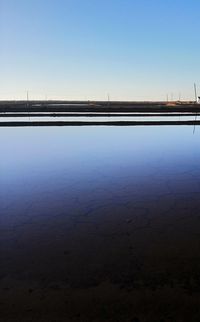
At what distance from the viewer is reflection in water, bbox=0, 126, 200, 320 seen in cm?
359

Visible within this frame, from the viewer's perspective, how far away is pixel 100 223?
5.02 meters

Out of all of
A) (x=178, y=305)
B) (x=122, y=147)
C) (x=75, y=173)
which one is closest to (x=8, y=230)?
(x=178, y=305)

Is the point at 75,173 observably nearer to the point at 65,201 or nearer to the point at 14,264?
the point at 65,201

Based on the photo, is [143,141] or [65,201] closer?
[65,201]

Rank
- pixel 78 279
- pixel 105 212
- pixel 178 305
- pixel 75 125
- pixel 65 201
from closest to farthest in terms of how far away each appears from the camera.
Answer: pixel 178 305 → pixel 78 279 → pixel 105 212 → pixel 65 201 → pixel 75 125

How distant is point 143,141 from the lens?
562 inches

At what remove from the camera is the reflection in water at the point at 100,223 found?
3594mm

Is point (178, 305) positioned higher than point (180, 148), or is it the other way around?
point (180, 148)

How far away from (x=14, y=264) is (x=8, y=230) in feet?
3.36

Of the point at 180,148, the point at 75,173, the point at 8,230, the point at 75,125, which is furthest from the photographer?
the point at 75,125

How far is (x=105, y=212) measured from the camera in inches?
217

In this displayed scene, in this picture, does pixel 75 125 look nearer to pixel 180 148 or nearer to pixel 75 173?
pixel 180 148

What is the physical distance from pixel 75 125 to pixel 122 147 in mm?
10042

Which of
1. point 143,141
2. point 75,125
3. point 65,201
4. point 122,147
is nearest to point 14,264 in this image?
point 65,201
